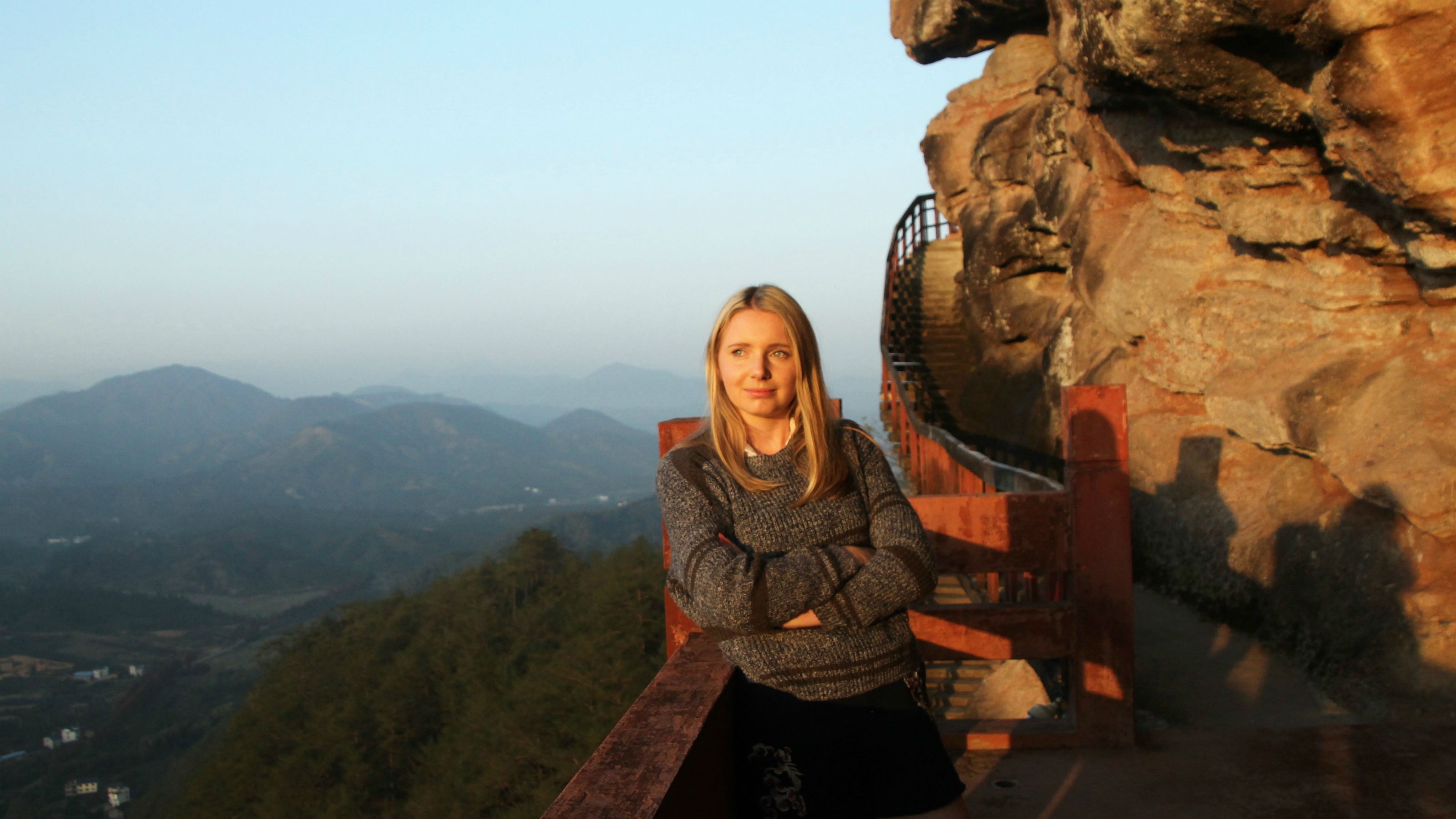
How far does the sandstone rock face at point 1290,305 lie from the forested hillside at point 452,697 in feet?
47.5

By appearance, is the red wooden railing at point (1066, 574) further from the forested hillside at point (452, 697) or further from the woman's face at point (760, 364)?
the forested hillside at point (452, 697)

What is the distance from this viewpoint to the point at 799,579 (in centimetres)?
207

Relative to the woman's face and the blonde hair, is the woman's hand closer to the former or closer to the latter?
the blonde hair

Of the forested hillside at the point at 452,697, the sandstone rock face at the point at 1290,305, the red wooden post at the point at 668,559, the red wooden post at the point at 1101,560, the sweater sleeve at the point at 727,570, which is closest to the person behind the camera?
the sweater sleeve at the point at 727,570

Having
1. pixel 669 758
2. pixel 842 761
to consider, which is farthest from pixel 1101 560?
pixel 669 758

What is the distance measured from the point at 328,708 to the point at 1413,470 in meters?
34.0

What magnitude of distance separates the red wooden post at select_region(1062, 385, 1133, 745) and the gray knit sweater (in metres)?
1.25

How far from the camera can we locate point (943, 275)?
66.3ft

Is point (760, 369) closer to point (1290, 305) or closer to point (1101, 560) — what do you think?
point (1101, 560)

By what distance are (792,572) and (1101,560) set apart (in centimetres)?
175

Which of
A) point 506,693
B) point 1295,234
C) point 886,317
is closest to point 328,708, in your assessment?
point 506,693

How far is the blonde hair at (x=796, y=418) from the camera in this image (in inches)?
89.0

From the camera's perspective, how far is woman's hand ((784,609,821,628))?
2129 millimetres

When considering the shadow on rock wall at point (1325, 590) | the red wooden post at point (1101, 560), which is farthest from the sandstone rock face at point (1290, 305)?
the red wooden post at point (1101, 560)
